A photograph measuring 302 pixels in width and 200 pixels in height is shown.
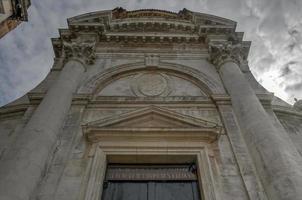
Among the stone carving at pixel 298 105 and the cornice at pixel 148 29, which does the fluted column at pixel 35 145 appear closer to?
the cornice at pixel 148 29

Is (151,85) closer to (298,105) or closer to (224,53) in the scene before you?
(224,53)

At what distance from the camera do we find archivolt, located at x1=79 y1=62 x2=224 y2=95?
9.87m

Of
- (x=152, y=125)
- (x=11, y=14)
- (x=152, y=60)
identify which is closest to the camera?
(x=152, y=125)

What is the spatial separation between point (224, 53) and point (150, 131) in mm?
5464

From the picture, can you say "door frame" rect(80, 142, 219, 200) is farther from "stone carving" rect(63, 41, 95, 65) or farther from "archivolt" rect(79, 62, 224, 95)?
"stone carving" rect(63, 41, 95, 65)

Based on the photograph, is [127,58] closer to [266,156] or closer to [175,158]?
[175,158]

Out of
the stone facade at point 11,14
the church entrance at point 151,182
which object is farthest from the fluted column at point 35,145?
the stone facade at point 11,14

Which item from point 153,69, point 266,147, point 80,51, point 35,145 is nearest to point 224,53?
point 153,69

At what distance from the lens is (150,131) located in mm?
7605

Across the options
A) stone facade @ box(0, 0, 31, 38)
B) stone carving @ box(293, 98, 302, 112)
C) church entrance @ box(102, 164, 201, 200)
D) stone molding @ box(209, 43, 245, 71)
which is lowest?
church entrance @ box(102, 164, 201, 200)

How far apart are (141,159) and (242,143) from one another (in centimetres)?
296

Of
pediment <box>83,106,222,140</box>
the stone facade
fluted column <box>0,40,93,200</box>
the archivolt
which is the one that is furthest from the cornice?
pediment <box>83,106,222,140</box>

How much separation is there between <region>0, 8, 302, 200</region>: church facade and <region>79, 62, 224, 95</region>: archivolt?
4 cm

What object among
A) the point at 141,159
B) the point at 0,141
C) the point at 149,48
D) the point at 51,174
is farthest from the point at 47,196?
the point at 149,48
